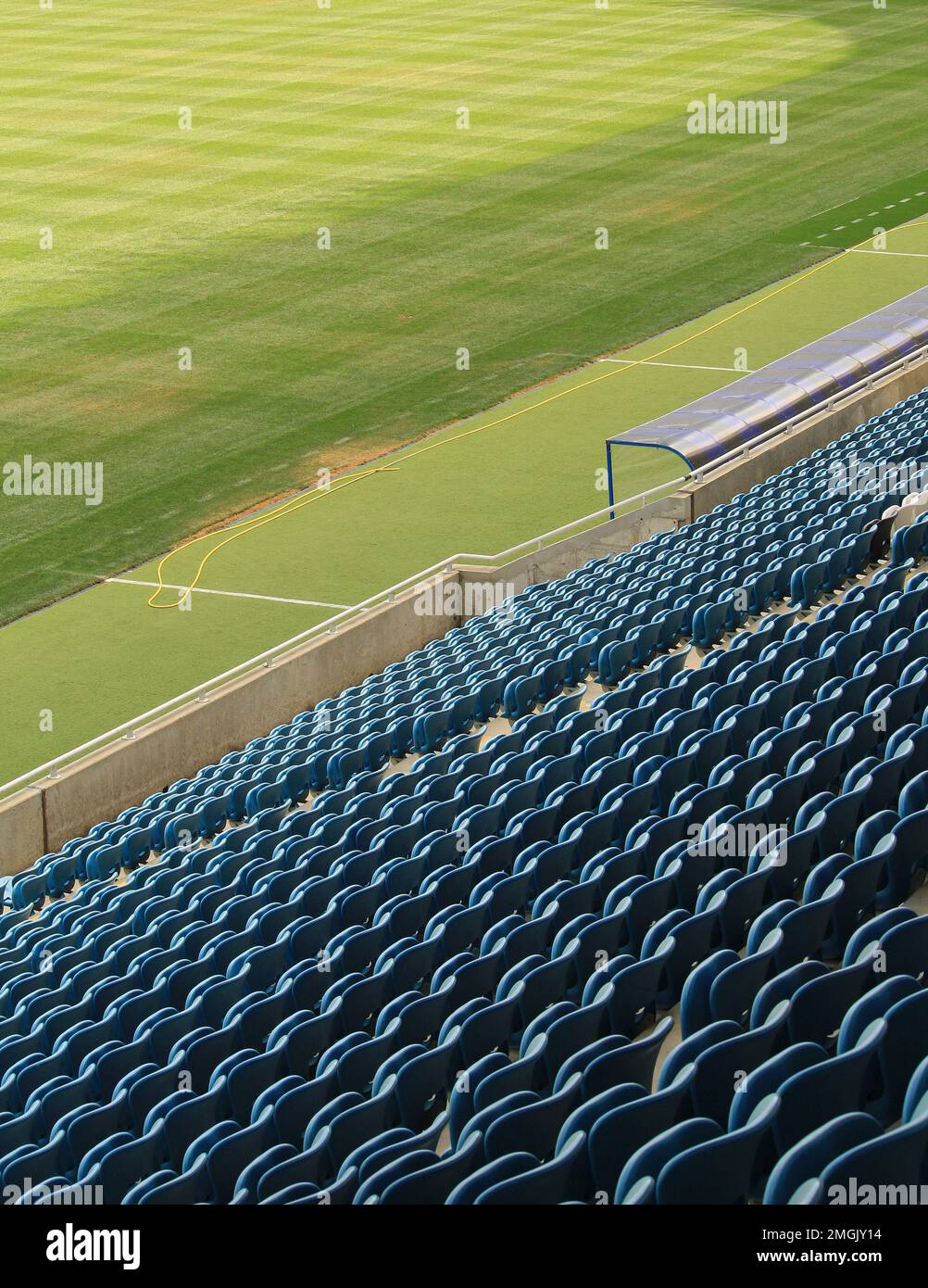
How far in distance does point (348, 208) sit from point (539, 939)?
99.1ft

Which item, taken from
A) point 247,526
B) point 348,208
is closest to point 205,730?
point 247,526

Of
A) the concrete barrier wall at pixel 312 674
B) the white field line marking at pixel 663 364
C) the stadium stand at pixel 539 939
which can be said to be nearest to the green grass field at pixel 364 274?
the white field line marking at pixel 663 364

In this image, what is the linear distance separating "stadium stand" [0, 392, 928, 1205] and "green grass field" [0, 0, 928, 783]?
5508mm

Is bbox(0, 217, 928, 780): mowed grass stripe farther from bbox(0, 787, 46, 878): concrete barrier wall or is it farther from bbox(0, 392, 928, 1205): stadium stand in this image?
bbox(0, 392, 928, 1205): stadium stand

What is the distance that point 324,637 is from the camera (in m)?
17.7

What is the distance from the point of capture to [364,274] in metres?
32.8

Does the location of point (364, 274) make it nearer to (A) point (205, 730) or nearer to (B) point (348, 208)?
(B) point (348, 208)

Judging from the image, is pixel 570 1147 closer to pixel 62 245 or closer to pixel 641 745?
pixel 641 745

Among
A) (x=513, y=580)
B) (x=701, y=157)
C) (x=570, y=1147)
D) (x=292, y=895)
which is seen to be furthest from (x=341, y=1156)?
(x=701, y=157)

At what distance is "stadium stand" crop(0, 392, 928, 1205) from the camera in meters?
6.29

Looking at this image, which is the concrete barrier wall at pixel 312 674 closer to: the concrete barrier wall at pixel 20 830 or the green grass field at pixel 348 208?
the concrete barrier wall at pixel 20 830

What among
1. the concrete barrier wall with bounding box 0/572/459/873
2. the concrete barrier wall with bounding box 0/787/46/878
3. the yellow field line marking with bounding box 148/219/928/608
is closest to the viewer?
the concrete barrier wall with bounding box 0/787/46/878

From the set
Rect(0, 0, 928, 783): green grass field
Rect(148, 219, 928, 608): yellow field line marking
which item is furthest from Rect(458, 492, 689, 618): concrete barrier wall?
Rect(148, 219, 928, 608): yellow field line marking

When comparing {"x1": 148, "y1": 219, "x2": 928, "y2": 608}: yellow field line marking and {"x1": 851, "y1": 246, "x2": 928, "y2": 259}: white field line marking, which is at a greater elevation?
{"x1": 851, "y1": 246, "x2": 928, "y2": 259}: white field line marking
